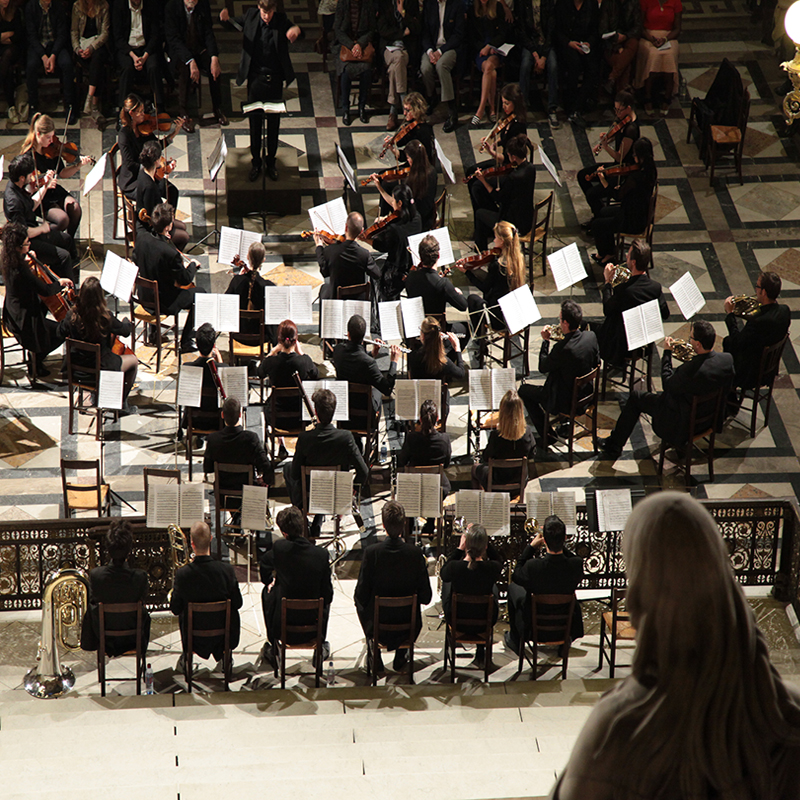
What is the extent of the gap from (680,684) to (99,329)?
25.0ft

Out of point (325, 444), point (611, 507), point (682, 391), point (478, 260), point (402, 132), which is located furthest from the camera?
point (402, 132)

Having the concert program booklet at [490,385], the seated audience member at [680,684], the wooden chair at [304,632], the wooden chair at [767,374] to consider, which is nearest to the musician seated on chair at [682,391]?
the wooden chair at [767,374]

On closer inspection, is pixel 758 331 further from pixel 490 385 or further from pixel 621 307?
pixel 490 385

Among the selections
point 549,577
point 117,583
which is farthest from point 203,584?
point 549,577

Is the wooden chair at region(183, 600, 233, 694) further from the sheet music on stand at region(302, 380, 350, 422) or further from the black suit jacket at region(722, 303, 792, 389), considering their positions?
the black suit jacket at region(722, 303, 792, 389)

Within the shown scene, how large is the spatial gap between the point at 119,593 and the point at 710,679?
5249 mm

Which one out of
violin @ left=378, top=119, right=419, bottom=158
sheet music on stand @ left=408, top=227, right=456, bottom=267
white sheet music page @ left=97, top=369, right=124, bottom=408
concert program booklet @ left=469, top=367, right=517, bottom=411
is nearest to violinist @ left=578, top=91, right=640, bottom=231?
violin @ left=378, top=119, right=419, bottom=158

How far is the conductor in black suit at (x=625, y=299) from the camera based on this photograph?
29.8ft

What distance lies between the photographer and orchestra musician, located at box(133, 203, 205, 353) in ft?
30.8

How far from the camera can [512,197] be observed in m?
10.5

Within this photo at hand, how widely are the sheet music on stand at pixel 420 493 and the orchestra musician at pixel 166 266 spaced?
2.93 meters

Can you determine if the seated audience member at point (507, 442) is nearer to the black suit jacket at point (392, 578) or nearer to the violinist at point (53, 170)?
the black suit jacket at point (392, 578)

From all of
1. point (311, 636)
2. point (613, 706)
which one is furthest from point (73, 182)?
point (613, 706)

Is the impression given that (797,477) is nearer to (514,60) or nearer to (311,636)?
(311,636)
